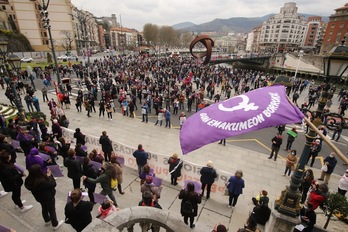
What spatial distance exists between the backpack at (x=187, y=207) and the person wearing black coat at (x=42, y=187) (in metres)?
3.01


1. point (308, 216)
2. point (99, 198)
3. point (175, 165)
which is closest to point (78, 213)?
point (99, 198)

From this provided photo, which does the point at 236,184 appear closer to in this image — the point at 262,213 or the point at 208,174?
the point at 208,174

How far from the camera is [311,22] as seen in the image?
116 metres

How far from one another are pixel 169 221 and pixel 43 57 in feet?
200

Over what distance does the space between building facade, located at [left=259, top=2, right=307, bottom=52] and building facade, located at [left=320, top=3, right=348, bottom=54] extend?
45056 millimetres

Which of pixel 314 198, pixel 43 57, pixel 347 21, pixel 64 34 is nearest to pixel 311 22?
pixel 347 21

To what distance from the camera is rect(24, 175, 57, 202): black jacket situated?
409 cm

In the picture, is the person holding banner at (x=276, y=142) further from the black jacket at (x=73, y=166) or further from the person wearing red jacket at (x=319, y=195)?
the black jacket at (x=73, y=166)

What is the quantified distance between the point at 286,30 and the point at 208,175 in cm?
13904

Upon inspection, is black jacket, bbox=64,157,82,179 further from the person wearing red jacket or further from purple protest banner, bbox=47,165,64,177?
the person wearing red jacket

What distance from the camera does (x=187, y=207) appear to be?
4922 mm

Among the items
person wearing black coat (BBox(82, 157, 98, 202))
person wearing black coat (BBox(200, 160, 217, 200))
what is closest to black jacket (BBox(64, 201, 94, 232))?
person wearing black coat (BBox(82, 157, 98, 202))

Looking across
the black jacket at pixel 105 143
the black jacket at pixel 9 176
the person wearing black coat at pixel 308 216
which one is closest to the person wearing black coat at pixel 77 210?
the black jacket at pixel 9 176

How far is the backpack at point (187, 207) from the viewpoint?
4891mm
